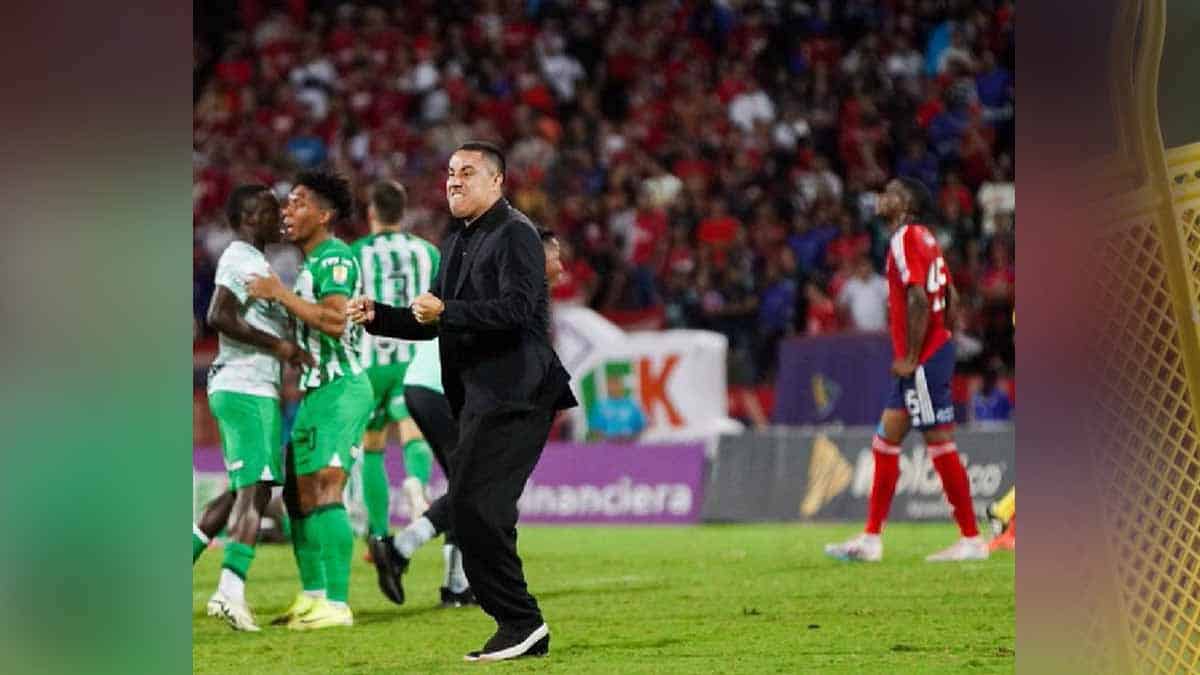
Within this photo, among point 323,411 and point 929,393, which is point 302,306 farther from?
point 929,393

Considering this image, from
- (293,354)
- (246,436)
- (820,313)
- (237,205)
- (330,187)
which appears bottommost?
(246,436)

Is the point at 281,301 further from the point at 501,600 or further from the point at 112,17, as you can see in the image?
the point at 112,17

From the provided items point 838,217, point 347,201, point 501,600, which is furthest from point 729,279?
point 501,600

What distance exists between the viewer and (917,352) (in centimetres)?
1303

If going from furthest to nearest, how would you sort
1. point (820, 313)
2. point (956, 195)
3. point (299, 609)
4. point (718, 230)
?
point (718, 230)
point (956, 195)
point (820, 313)
point (299, 609)

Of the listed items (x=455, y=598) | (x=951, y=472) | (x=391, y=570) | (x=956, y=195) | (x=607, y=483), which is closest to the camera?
(x=391, y=570)

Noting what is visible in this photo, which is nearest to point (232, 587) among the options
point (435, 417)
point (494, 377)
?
point (435, 417)

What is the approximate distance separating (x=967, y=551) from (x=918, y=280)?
6.30 ft

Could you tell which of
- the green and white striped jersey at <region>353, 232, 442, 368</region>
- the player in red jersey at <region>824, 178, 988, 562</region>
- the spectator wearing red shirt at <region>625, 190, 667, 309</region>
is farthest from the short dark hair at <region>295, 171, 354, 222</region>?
the spectator wearing red shirt at <region>625, 190, 667, 309</region>

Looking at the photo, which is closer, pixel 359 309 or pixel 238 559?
pixel 359 309

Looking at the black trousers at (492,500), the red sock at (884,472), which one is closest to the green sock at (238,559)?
the black trousers at (492,500)

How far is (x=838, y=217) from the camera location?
23.5m

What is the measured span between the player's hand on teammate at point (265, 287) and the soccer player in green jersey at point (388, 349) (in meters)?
1.86

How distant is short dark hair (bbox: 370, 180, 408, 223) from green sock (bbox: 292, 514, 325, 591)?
7.71 feet
